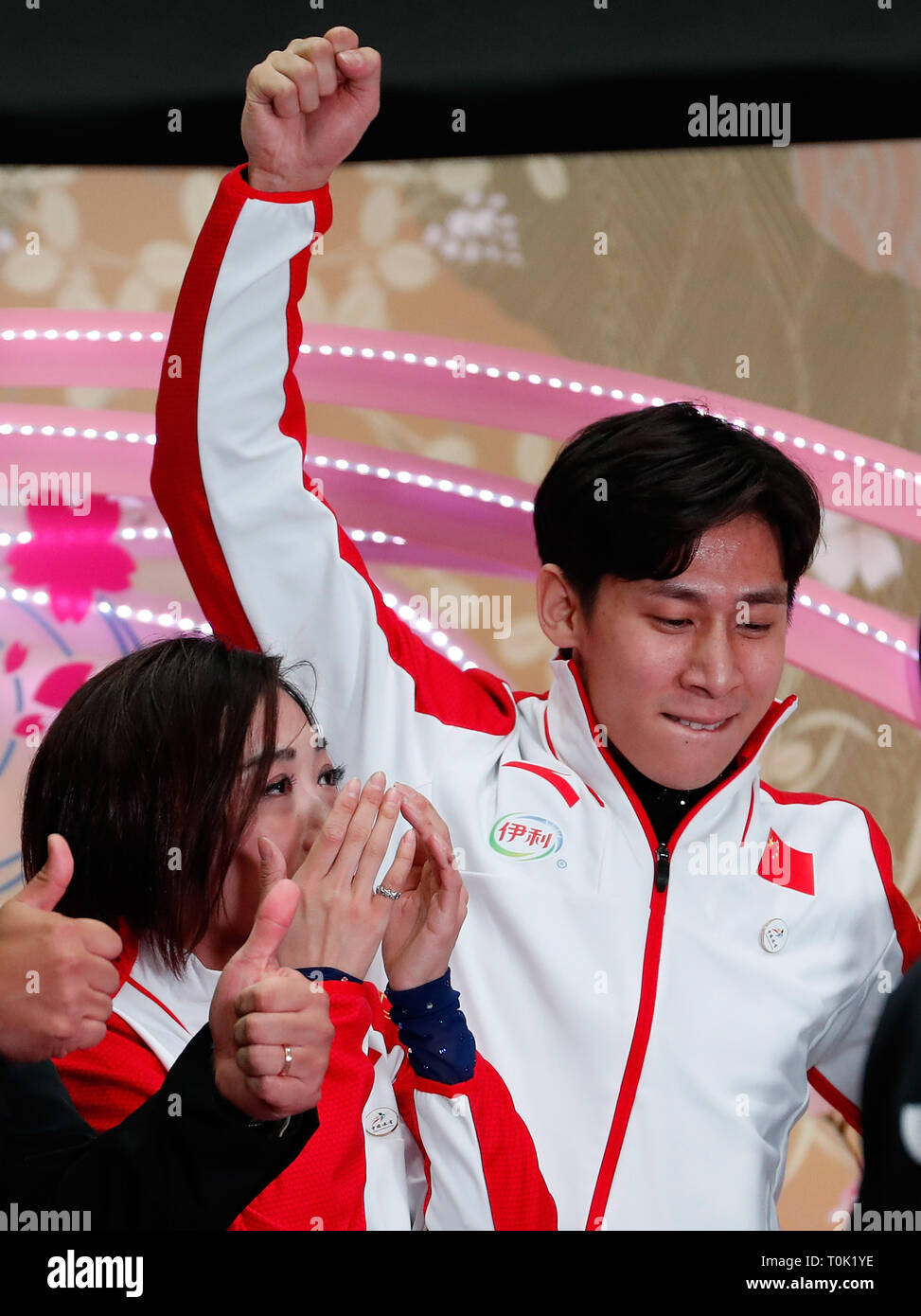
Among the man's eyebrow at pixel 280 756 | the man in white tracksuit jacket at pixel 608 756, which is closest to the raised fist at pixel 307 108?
the man in white tracksuit jacket at pixel 608 756

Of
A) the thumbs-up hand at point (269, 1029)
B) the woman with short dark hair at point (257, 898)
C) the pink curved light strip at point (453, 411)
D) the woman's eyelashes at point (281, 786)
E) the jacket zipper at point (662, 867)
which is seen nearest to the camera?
the thumbs-up hand at point (269, 1029)

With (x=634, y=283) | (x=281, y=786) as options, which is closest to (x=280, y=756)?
(x=281, y=786)

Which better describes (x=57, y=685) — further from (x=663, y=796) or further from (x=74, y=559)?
(x=663, y=796)

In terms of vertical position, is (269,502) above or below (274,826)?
above

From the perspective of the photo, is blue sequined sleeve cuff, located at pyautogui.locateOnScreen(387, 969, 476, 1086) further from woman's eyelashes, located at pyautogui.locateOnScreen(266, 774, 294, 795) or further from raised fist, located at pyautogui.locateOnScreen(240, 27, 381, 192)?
raised fist, located at pyautogui.locateOnScreen(240, 27, 381, 192)

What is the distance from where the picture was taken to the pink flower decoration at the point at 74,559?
1981 millimetres

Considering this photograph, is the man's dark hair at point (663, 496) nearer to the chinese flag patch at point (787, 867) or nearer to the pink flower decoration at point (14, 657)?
the chinese flag patch at point (787, 867)

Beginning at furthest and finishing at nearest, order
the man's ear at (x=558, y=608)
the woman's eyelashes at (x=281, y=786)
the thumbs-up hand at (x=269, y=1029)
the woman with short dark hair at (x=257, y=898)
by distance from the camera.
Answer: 1. the man's ear at (x=558, y=608)
2. the woman's eyelashes at (x=281, y=786)
3. the woman with short dark hair at (x=257, y=898)
4. the thumbs-up hand at (x=269, y=1029)

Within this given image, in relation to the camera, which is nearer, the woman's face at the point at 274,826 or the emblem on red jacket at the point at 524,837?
the woman's face at the point at 274,826

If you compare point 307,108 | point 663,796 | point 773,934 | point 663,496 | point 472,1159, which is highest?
point 307,108

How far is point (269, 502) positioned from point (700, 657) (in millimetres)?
399

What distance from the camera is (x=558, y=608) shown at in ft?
4.44

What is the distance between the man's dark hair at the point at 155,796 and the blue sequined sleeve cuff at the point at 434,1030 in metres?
0.17
